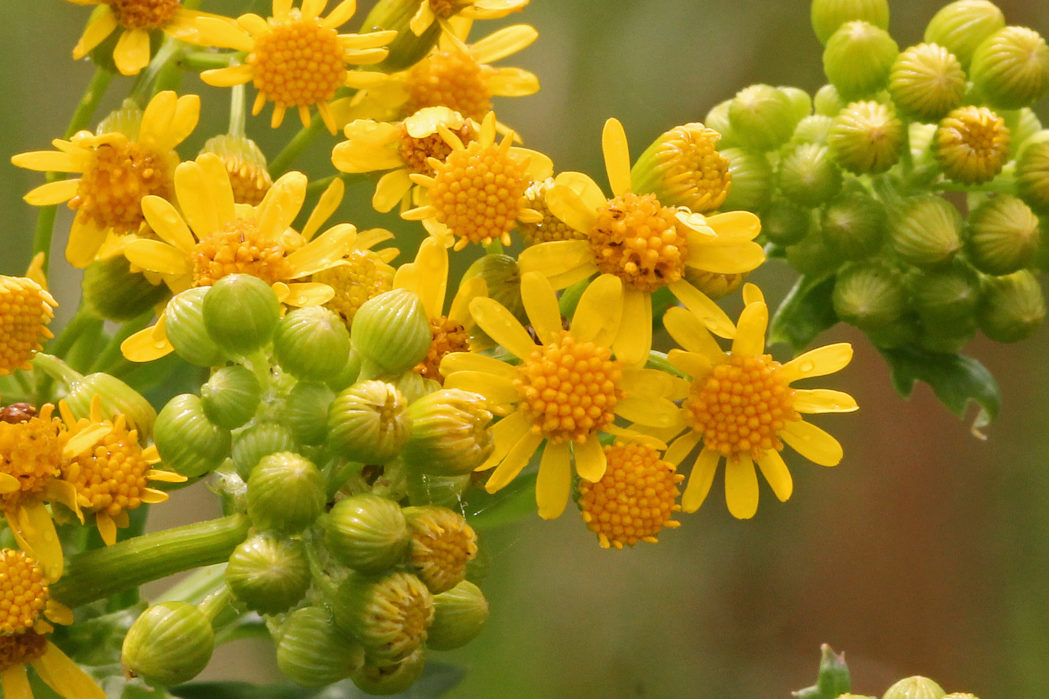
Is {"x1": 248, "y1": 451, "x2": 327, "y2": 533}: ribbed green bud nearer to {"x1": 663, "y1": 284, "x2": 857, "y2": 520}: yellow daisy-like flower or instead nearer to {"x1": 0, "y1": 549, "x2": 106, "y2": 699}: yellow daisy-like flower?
{"x1": 0, "y1": 549, "x2": 106, "y2": 699}: yellow daisy-like flower

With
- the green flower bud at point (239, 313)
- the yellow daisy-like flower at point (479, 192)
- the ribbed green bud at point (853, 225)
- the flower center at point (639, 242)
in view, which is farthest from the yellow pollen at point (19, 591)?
the ribbed green bud at point (853, 225)

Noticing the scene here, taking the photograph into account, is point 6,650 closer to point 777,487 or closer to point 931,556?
point 777,487

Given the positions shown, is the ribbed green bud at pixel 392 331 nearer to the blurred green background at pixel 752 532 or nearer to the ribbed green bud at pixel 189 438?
the ribbed green bud at pixel 189 438

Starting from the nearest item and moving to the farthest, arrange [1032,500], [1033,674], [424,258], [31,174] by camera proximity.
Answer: [424,258]
[31,174]
[1033,674]
[1032,500]

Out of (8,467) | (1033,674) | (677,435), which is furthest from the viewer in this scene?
(1033,674)

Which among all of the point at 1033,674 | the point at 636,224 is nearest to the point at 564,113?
the point at 636,224

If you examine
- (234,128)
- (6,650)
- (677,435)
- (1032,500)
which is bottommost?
(1032,500)

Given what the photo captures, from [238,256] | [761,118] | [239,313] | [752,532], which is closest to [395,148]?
[238,256]
